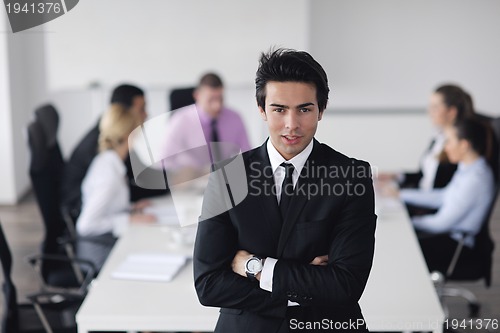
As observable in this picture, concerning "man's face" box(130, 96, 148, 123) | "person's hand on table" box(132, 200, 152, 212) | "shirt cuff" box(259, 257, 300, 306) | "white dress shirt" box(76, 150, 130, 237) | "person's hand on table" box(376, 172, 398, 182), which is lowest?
"person's hand on table" box(376, 172, 398, 182)

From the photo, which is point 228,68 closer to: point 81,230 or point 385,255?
point 81,230

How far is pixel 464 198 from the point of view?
3.84 metres

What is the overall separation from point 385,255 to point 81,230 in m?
1.49

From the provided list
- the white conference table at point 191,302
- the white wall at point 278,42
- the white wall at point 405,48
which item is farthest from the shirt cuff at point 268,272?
the white wall at point 405,48

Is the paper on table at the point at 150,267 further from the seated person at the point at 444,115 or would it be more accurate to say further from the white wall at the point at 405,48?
the white wall at the point at 405,48

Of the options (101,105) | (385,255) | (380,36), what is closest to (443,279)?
(385,255)

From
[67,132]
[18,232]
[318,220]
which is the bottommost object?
[18,232]

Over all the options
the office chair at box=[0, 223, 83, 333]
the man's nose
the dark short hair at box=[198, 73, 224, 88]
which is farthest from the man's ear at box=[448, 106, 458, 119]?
the man's nose

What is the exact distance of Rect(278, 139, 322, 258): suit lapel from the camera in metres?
1.92

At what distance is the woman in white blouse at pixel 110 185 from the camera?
3695 mm

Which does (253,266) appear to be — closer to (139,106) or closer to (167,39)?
(139,106)

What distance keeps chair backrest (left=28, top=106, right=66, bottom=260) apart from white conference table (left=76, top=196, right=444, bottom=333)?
65cm

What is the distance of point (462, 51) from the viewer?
651 centimetres

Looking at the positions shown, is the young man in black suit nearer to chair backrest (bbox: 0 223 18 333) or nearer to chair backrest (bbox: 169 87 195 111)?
chair backrest (bbox: 0 223 18 333)
